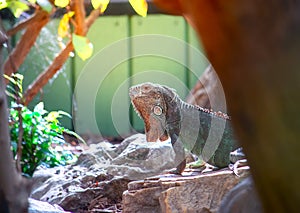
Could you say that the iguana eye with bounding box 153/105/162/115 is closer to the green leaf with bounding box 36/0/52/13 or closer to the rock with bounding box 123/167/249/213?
the rock with bounding box 123/167/249/213

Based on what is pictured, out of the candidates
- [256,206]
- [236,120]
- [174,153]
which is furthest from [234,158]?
[236,120]

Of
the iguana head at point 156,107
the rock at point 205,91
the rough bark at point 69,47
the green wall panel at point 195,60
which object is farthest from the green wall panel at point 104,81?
the iguana head at point 156,107

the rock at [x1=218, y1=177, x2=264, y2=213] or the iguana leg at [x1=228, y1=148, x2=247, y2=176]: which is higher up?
the rock at [x1=218, y1=177, x2=264, y2=213]

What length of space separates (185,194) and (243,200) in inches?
70.2

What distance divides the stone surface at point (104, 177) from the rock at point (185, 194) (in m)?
0.73

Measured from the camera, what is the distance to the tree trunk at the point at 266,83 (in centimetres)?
108

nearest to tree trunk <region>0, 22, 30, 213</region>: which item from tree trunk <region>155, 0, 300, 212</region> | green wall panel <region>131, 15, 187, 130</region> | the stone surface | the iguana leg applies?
tree trunk <region>155, 0, 300, 212</region>

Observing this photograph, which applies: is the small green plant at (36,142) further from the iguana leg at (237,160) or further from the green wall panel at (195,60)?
the green wall panel at (195,60)

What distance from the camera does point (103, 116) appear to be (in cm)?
1051

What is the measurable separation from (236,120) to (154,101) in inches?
145

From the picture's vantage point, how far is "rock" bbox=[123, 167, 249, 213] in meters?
3.59

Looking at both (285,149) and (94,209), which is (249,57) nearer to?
(285,149)

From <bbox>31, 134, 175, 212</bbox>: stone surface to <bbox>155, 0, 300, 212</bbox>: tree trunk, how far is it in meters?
3.53

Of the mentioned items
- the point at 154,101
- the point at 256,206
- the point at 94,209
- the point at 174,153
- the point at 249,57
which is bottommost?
the point at 94,209
